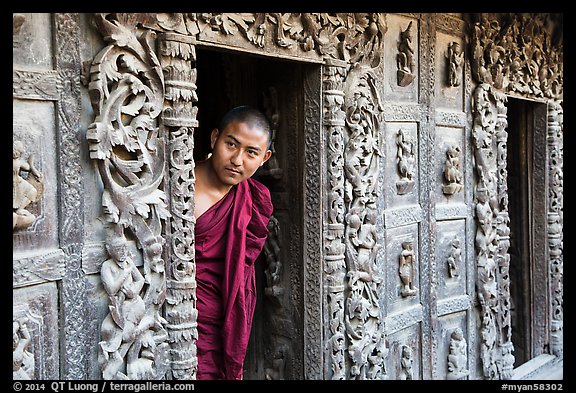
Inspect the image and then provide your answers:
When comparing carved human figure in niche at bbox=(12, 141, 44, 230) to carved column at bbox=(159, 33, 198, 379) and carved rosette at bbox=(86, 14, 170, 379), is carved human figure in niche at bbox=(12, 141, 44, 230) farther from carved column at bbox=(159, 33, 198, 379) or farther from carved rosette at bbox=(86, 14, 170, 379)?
carved column at bbox=(159, 33, 198, 379)

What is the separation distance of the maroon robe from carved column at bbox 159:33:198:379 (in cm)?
45

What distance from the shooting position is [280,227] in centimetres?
418

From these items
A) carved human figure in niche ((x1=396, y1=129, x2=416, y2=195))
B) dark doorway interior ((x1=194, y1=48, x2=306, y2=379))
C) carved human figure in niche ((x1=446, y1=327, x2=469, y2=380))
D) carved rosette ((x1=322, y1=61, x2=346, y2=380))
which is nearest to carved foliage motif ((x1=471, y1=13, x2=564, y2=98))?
carved human figure in niche ((x1=396, y1=129, x2=416, y2=195))

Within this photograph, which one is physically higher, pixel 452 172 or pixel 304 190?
pixel 452 172

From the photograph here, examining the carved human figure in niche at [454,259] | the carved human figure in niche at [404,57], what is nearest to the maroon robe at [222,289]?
the carved human figure in niche at [404,57]

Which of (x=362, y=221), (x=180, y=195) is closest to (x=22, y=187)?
(x=180, y=195)

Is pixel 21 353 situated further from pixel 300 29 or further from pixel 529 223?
pixel 529 223

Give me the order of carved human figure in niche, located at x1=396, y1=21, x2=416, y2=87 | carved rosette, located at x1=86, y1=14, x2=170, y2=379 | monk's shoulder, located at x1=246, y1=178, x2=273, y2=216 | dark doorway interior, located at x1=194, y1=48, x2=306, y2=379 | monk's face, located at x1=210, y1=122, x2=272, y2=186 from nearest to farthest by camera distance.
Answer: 1. carved rosette, located at x1=86, y1=14, x2=170, y2=379
2. monk's face, located at x1=210, y1=122, x2=272, y2=186
3. monk's shoulder, located at x1=246, y1=178, x2=273, y2=216
4. dark doorway interior, located at x1=194, y1=48, x2=306, y2=379
5. carved human figure in niche, located at x1=396, y1=21, x2=416, y2=87

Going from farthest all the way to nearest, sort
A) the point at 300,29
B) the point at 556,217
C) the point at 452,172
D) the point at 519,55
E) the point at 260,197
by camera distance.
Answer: the point at 556,217 → the point at 519,55 → the point at 452,172 → the point at 260,197 → the point at 300,29

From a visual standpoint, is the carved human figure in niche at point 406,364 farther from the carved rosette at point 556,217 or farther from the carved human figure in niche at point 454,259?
the carved rosette at point 556,217

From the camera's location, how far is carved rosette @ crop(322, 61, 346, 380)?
390 cm

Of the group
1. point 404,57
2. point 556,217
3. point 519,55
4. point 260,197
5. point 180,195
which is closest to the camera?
point 180,195

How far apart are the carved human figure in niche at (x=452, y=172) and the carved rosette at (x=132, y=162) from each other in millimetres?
2876

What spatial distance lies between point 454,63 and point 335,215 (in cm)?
201
